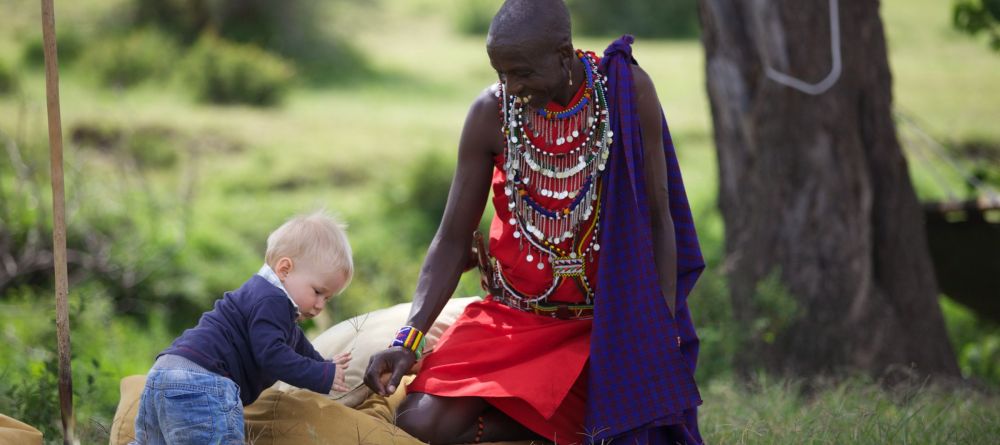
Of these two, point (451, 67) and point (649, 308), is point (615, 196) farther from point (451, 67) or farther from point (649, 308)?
point (451, 67)

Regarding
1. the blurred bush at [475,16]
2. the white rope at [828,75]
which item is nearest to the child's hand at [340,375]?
the white rope at [828,75]

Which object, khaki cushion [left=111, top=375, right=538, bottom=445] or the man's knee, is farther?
the man's knee

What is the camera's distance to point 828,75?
17.6ft

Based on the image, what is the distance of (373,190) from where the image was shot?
Answer: 33.5 ft

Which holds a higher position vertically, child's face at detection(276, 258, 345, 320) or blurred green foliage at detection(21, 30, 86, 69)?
blurred green foliage at detection(21, 30, 86, 69)

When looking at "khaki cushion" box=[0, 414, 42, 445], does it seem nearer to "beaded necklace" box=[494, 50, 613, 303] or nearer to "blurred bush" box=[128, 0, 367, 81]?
"beaded necklace" box=[494, 50, 613, 303]

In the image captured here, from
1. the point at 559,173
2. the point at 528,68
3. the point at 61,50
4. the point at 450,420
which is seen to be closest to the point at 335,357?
the point at 450,420

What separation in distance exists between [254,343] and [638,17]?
534 inches

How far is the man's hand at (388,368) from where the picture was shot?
126 inches

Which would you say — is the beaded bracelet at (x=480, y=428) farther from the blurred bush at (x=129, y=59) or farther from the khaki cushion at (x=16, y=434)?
the blurred bush at (x=129, y=59)

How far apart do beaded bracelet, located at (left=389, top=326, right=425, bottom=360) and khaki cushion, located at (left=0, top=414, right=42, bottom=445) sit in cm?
102

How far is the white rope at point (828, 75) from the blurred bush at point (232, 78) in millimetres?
7665

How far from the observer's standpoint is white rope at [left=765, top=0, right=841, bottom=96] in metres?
5.28

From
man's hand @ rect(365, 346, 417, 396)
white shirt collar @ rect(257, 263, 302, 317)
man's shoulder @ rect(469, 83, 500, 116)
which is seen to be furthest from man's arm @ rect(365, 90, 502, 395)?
white shirt collar @ rect(257, 263, 302, 317)
